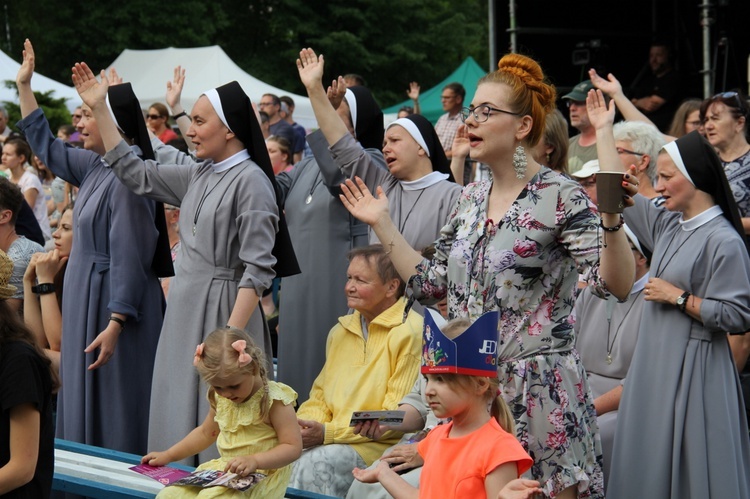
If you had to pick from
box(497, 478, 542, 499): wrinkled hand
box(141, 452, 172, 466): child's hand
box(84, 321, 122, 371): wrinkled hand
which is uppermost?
box(497, 478, 542, 499): wrinkled hand

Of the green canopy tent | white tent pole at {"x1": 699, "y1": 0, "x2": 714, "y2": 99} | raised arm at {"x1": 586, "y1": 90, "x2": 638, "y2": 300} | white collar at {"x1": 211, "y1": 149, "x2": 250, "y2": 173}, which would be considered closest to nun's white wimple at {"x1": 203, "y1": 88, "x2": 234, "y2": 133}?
white collar at {"x1": 211, "y1": 149, "x2": 250, "y2": 173}

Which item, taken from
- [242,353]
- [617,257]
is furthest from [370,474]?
[617,257]

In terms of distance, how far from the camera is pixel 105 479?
13.6 feet

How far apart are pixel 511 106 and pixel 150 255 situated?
250 centimetres

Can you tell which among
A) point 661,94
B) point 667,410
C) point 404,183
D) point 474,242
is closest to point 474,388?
point 474,242

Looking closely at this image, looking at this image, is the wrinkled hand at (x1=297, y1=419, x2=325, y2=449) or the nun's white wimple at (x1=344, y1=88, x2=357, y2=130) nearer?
the wrinkled hand at (x1=297, y1=419, x2=325, y2=449)

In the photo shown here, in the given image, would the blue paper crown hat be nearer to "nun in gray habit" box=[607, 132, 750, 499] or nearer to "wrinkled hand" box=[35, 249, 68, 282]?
"nun in gray habit" box=[607, 132, 750, 499]

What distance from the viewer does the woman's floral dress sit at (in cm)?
337

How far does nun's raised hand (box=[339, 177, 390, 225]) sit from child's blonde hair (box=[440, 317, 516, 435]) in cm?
72

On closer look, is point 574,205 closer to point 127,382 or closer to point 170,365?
point 170,365

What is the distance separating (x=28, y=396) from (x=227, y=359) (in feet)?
2.30

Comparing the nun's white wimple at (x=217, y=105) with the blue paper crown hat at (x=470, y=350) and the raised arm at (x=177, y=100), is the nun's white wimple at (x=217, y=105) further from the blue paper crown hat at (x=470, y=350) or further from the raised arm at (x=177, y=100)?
the blue paper crown hat at (x=470, y=350)

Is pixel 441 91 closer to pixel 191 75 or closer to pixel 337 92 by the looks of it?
pixel 191 75

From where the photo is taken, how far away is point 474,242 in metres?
3.48
